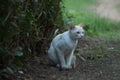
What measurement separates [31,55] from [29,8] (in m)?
0.98

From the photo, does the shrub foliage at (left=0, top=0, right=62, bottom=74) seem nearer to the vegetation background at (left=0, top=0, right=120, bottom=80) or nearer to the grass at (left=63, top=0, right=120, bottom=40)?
the vegetation background at (left=0, top=0, right=120, bottom=80)

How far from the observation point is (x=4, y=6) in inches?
225

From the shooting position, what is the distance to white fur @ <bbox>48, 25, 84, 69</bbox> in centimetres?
674

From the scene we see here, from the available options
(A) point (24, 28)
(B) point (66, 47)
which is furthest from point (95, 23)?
(A) point (24, 28)

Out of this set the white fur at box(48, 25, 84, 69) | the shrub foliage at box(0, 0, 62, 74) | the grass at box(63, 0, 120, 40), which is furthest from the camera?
the grass at box(63, 0, 120, 40)

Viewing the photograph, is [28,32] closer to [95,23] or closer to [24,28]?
[24,28]

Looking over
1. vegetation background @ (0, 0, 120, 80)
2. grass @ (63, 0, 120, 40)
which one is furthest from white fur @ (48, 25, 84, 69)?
grass @ (63, 0, 120, 40)

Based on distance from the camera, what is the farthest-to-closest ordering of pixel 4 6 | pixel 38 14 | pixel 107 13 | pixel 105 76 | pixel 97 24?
1. pixel 107 13
2. pixel 97 24
3. pixel 38 14
4. pixel 105 76
5. pixel 4 6

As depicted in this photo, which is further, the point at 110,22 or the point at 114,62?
the point at 110,22

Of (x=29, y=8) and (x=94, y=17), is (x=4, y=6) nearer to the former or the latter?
(x=29, y=8)

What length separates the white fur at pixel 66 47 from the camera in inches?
265

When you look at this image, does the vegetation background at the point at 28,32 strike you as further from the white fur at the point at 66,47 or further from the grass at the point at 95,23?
the white fur at the point at 66,47

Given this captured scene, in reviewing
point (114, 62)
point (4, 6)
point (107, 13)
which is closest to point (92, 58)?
point (114, 62)

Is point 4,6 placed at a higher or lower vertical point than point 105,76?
higher
